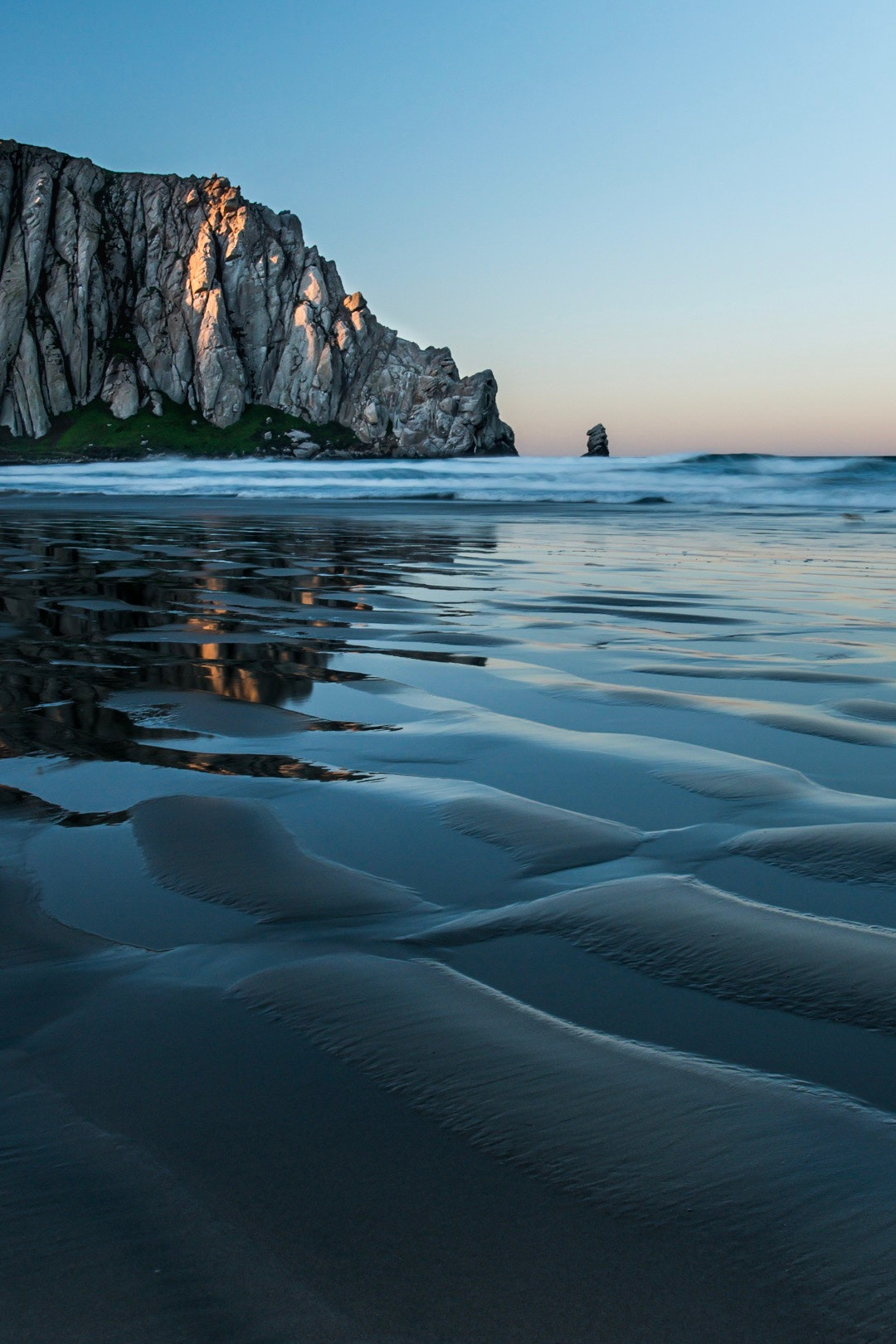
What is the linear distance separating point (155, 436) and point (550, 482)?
96169 mm

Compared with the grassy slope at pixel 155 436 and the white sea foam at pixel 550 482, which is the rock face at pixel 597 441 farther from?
the white sea foam at pixel 550 482

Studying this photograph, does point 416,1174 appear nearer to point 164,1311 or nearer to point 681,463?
point 164,1311

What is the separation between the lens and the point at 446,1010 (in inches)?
61.9

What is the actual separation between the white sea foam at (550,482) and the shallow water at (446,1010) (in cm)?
2132

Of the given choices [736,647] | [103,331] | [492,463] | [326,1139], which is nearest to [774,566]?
[736,647]

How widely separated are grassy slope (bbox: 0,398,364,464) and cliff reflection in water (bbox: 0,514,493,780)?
346ft

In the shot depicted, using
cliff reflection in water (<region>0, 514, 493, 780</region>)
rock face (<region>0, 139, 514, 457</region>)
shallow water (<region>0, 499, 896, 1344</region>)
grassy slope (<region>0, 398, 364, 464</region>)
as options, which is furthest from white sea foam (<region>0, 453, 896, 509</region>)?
rock face (<region>0, 139, 514, 457</region>)

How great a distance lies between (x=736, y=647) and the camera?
5102 mm

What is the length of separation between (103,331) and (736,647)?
12837cm

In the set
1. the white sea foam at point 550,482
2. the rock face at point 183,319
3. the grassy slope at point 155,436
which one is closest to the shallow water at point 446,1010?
the white sea foam at point 550,482

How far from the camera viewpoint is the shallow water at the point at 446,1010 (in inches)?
38.9

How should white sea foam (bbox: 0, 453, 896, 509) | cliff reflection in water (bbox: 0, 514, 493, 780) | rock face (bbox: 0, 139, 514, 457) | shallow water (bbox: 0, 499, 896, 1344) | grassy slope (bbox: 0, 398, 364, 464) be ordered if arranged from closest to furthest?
shallow water (bbox: 0, 499, 896, 1344), cliff reflection in water (bbox: 0, 514, 493, 780), white sea foam (bbox: 0, 453, 896, 509), grassy slope (bbox: 0, 398, 364, 464), rock face (bbox: 0, 139, 514, 457)

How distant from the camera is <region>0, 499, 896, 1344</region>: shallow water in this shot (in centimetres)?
99

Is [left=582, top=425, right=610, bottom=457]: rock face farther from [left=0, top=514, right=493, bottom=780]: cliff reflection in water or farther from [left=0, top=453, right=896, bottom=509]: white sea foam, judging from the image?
[left=0, top=514, right=493, bottom=780]: cliff reflection in water
